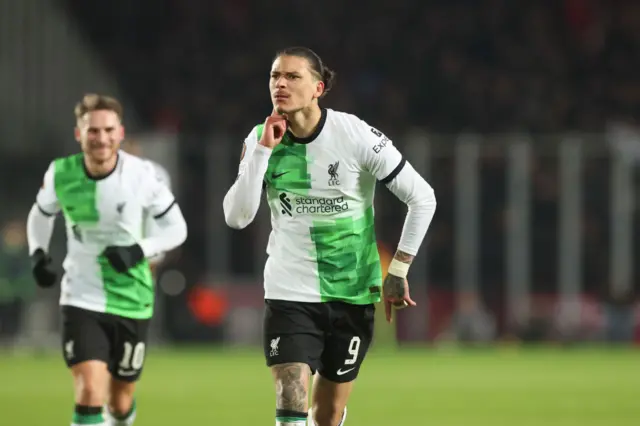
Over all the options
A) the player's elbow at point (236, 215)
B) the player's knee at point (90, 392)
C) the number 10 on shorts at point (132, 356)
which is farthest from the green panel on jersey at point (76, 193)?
the player's elbow at point (236, 215)

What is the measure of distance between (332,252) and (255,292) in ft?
48.7

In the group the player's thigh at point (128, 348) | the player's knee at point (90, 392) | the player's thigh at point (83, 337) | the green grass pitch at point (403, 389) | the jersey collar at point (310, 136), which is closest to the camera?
the jersey collar at point (310, 136)

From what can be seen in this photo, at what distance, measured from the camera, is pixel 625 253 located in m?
22.0

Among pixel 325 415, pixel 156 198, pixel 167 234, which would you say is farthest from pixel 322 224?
pixel 156 198

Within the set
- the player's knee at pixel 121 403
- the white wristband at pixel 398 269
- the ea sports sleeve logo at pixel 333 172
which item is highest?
the ea sports sleeve logo at pixel 333 172

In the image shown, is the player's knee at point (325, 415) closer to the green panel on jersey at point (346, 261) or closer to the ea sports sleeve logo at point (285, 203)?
the green panel on jersey at point (346, 261)

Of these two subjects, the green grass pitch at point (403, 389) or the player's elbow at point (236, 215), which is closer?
the player's elbow at point (236, 215)

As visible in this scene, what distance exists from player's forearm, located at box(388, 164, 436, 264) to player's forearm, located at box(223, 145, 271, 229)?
2.45 feet

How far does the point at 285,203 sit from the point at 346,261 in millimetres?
431

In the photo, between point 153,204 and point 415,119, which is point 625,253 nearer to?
point 415,119

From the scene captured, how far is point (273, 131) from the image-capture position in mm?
6902

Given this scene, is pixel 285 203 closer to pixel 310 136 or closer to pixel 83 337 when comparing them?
pixel 310 136

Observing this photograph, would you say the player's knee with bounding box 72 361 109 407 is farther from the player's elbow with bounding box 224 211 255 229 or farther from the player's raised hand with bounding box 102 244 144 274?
the player's elbow with bounding box 224 211 255 229

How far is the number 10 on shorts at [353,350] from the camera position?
24.5 feet
